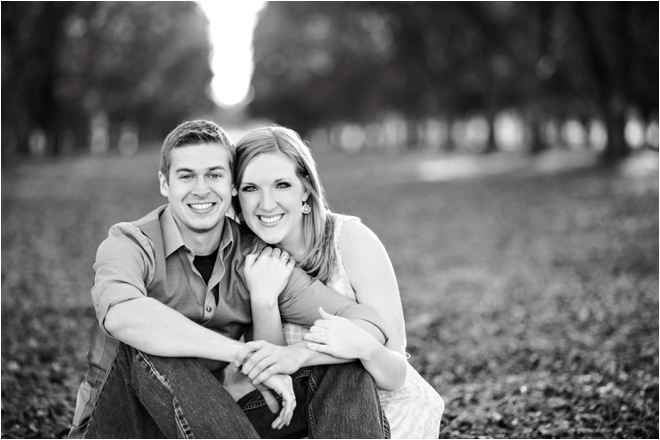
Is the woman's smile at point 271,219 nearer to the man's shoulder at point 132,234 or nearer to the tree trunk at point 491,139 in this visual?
the man's shoulder at point 132,234

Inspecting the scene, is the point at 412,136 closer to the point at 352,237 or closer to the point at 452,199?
the point at 452,199

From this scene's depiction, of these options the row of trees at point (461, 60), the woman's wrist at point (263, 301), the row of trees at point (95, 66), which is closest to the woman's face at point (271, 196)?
the woman's wrist at point (263, 301)

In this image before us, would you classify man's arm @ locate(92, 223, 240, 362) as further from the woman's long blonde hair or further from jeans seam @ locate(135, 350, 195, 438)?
the woman's long blonde hair

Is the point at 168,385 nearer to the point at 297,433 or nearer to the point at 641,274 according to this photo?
the point at 297,433

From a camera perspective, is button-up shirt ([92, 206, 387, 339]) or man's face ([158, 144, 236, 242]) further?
man's face ([158, 144, 236, 242])

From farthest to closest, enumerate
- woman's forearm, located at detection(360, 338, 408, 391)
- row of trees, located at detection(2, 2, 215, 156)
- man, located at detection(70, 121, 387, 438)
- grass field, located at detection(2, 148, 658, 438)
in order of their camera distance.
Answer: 1. row of trees, located at detection(2, 2, 215, 156)
2. grass field, located at detection(2, 148, 658, 438)
3. woman's forearm, located at detection(360, 338, 408, 391)
4. man, located at detection(70, 121, 387, 438)

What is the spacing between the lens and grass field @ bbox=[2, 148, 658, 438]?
4.86 m

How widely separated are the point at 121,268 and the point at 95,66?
29871mm

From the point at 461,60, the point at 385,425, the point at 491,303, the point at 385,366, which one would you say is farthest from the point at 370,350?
the point at 461,60

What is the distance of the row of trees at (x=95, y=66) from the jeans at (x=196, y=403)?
567 inches

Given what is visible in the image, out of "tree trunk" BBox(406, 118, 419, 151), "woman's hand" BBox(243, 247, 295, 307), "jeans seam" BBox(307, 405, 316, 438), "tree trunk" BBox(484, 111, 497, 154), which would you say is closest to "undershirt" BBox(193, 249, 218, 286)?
"woman's hand" BBox(243, 247, 295, 307)

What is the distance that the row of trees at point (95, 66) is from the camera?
1805cm

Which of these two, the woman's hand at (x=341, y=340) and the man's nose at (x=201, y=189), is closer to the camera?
the woman's hand at (x=341, y=340)

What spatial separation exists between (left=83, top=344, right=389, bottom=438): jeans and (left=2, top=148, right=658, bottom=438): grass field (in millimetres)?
1681
